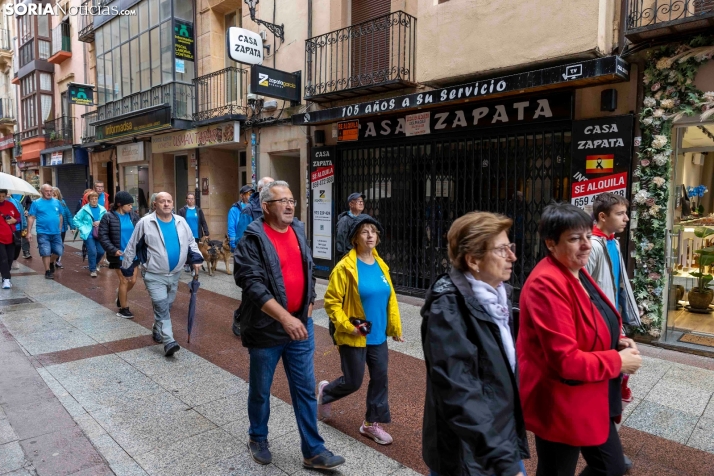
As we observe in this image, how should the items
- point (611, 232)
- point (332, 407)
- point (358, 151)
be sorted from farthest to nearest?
point (358, 151) → point (332, 407) → point (611, 232)

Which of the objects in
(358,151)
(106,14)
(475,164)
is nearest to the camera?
(475,164)

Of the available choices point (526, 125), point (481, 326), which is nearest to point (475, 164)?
point (526, 125)

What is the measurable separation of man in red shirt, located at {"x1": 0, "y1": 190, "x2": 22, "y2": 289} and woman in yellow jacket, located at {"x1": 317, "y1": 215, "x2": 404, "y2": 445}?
7.85 metres

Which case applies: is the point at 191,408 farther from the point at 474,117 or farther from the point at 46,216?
the point at 46,216

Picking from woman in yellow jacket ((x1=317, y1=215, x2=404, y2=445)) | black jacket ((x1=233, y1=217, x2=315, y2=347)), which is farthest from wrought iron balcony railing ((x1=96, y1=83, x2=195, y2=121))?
black jacket ((x1=233, y1=217, x2=315, y2=347))

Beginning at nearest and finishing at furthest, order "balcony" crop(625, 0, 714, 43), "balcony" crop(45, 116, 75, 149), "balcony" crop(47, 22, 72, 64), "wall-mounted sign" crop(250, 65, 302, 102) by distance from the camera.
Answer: "balcony" crop(625, 0, 714, 43), "wall-mounted sign" crop(250, 65, 302, 102), "balcony" crop(47, 22, 72, 64), "balcony" crop(45, 116, 75, 149)

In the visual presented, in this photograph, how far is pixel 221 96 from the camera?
12.7m

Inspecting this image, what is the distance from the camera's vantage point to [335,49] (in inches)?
388

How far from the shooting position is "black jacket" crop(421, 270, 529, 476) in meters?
1.75

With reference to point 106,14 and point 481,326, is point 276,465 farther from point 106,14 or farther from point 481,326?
point 106,14

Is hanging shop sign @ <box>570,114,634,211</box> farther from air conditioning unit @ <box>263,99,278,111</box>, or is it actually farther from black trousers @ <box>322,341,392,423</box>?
air conditioning unit @ <box>263,99,278,111</box>

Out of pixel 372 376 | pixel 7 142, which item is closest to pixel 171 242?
pixel 372 376

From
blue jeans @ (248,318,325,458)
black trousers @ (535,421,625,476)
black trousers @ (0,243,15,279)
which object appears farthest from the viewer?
black trousers @ (0,243,15,279)

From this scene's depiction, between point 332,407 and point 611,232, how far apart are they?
2564mm
